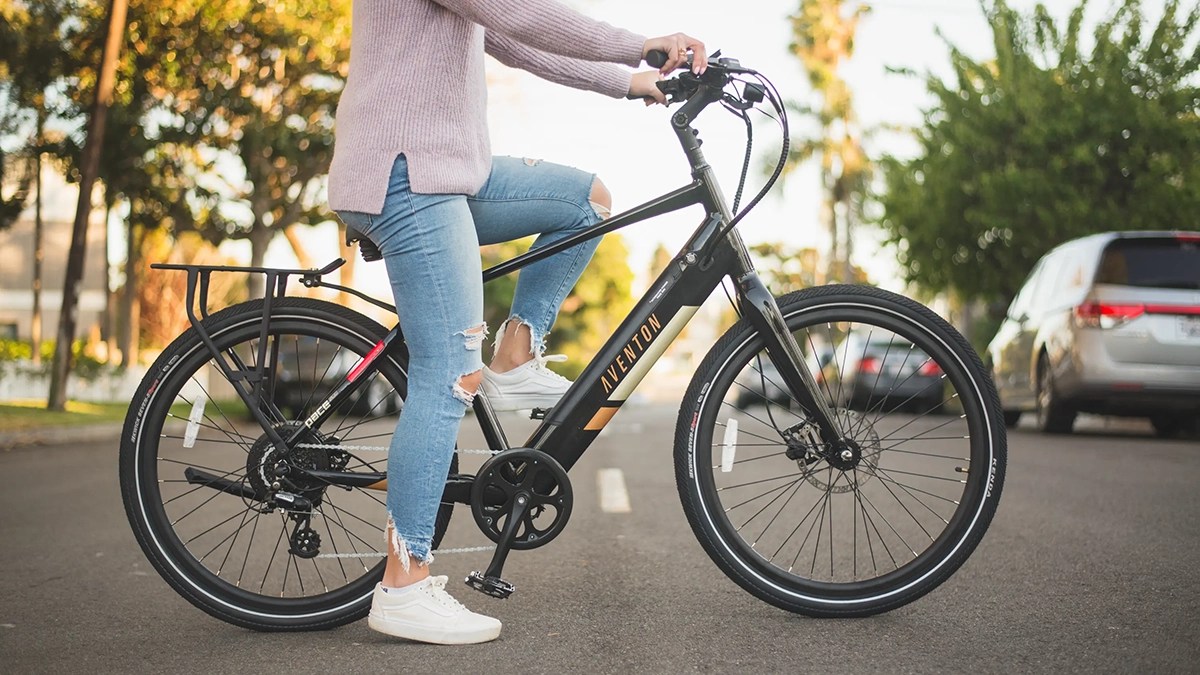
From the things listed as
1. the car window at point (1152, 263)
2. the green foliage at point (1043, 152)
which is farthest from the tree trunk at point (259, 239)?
the car window at point (1152, 263)

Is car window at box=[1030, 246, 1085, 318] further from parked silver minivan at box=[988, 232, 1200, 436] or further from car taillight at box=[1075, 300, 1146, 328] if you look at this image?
car taillight at box=[1075, 300, 1146, 328]

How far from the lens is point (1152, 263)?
10438mm

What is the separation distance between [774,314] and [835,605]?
0.83 metres

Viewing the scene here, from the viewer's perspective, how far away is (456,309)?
3.31 metres

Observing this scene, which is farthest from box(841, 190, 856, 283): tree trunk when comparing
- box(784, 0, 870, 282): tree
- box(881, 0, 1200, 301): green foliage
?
box(881, 0, 1200, 301): green foliage

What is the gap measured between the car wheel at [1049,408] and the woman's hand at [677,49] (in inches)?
347

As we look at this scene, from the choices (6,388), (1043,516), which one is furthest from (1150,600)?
(6,388)

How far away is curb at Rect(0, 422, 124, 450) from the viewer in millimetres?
12305

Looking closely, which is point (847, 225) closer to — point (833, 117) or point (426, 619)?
Result: point (833, 117)

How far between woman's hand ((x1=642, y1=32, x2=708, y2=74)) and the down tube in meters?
0.58

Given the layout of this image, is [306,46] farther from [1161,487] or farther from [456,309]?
[456,309]

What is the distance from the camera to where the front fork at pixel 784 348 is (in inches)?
141

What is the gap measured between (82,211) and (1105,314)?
41.4 feet

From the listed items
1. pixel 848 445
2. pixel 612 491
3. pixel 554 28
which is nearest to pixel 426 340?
pixel 554 28
